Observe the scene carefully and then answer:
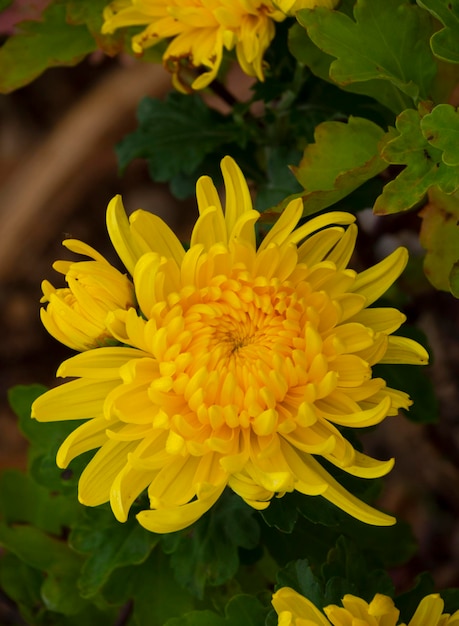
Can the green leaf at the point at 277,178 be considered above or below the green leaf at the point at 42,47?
below

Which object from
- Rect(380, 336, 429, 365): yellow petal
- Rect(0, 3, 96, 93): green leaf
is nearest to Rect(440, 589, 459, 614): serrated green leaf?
Rect(380, 336, 429, 365): yellow petal

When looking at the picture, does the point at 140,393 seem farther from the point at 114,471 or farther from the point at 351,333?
the point at 351,333

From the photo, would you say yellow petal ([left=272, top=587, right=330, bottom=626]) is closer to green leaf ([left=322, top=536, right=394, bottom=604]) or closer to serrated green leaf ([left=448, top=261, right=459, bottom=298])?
green leaf ([left=322, top=536, right=394, bottom=604])

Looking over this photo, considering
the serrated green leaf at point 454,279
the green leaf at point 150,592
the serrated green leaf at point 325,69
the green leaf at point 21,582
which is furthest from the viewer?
the green leaf at point 21,582

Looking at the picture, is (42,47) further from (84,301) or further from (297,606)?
(297,606)

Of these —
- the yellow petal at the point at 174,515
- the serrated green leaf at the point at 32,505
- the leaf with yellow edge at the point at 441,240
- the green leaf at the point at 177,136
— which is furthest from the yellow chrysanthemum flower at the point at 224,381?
the serrated green leaf at the point at 32,505

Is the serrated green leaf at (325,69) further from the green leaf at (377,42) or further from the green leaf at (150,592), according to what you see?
the green leaf at (150,592)
